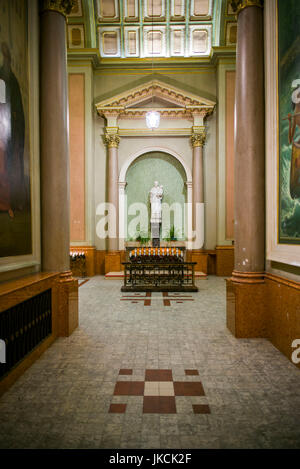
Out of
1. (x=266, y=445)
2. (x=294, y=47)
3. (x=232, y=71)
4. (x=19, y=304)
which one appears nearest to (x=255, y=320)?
(x=266, y=445)

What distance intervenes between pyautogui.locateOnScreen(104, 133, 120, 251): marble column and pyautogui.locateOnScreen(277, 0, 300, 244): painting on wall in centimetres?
881

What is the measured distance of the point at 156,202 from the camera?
13.1 meters

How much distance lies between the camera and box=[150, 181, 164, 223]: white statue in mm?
13102

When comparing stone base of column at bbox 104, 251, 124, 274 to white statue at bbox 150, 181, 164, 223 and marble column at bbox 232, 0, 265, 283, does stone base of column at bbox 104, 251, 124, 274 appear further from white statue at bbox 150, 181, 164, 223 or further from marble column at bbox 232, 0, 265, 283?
marble column at bbox 232, 0, 265, 283

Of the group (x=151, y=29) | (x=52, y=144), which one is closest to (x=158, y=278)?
(x=52, y=144)

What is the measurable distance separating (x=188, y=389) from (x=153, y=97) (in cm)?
1211

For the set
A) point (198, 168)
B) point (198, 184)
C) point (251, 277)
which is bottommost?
point (251, 277)

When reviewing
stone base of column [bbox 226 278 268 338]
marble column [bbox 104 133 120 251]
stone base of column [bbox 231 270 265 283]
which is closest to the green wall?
marble column [bbox 104 133 120 251]

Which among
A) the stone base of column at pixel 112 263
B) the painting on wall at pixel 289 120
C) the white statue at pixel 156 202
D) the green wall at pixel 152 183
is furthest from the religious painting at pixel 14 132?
the green wall at pixel 152 183

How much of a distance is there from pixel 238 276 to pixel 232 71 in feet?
33.9

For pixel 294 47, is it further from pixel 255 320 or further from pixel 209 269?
pixel 209 269

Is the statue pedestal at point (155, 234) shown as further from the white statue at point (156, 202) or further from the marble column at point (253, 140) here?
the marble column at point (253, 140)

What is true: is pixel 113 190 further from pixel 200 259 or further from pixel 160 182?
pixel 200 259

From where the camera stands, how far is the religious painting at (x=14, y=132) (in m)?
3.75
